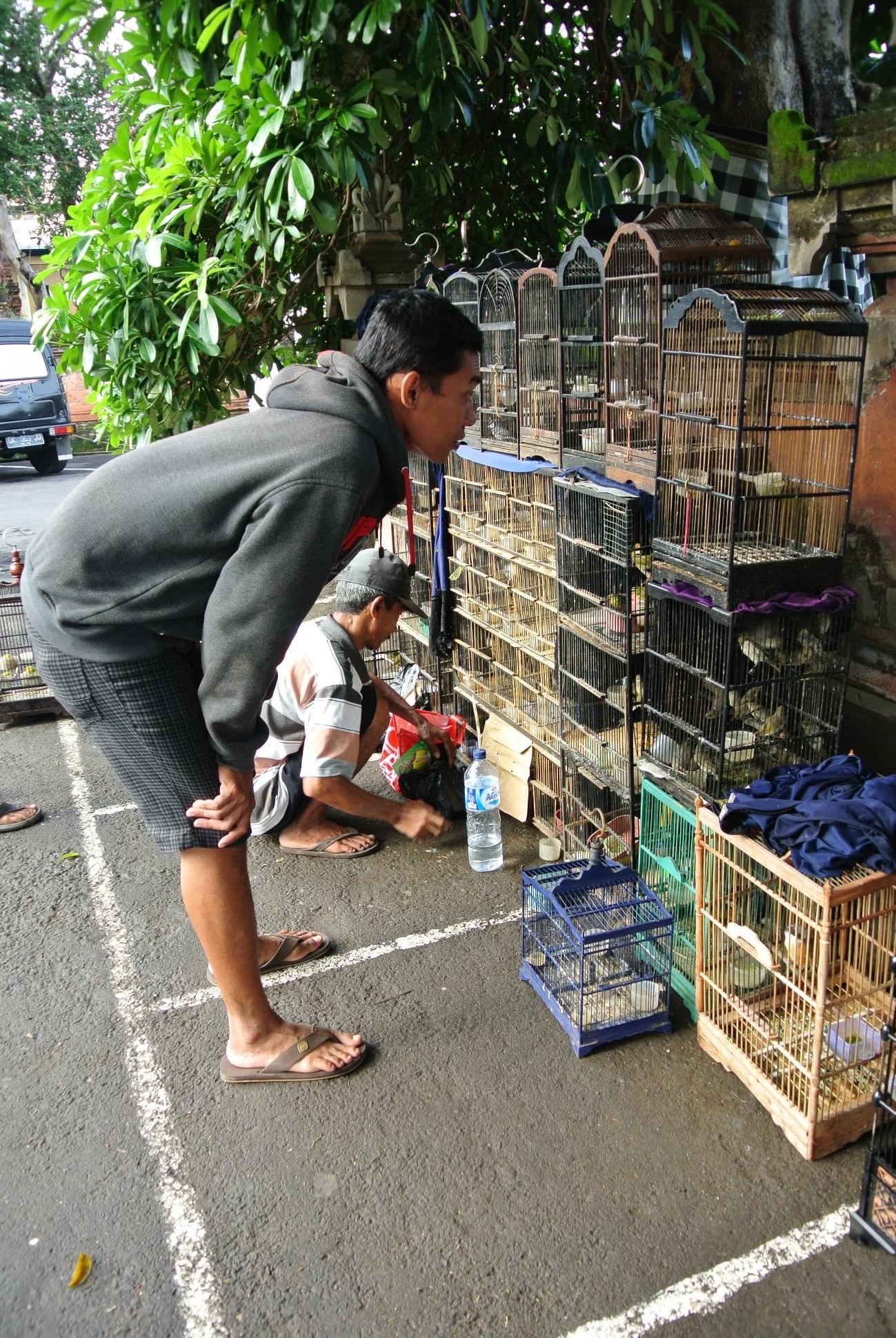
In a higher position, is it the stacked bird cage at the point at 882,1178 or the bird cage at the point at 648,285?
the bird cage at the point at 648,285

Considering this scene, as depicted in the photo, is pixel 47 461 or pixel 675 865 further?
pixel 47 461

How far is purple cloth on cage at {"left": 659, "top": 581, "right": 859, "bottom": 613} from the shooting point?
296 centimetres

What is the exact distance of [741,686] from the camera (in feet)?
10.1

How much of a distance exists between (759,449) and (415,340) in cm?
167

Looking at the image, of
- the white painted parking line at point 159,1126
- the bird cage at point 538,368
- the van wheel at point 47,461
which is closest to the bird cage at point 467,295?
the bird cage at point 538,368

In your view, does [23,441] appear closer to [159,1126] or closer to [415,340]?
[159,1126]

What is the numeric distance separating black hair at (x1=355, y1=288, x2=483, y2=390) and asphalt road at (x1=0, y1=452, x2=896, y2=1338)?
2.13 m

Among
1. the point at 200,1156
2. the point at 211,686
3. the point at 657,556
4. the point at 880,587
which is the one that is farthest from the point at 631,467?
the point at 200,1156

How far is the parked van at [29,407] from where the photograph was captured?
1748 cm

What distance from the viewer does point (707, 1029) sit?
303 cm

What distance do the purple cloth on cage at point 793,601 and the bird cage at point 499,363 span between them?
1519 millimetres

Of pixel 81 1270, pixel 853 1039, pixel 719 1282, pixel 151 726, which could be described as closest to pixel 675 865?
pixel 853 1039

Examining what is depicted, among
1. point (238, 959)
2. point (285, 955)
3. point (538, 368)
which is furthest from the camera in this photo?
point (538, 368)

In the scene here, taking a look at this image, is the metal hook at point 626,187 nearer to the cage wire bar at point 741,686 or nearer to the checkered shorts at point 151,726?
the cage wire bar at point 741,686
